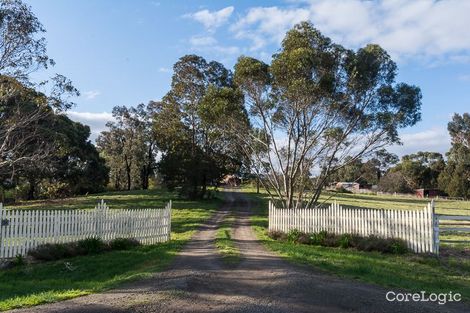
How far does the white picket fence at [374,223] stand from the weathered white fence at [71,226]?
541 cm

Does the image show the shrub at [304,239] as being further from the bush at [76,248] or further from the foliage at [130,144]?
the foliage at [130,144]

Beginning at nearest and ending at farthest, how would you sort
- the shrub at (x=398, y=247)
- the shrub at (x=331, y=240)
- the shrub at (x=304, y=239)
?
the shrub at (x=398, y=247) → the shrub at (x=331, y=240) → the shrub at (x=304, y=239)

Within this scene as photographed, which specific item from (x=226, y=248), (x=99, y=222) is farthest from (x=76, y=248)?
(x=226, y=248)

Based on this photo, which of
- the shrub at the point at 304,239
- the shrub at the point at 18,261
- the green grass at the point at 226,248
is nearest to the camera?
the green grass at the point at 226,248

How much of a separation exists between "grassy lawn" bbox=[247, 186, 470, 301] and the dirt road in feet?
3.03

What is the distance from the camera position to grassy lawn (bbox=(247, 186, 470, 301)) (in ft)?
31.9

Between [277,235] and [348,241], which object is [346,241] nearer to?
[348,241]

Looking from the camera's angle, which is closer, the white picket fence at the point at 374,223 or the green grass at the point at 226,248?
the green grass at the point at 226,248

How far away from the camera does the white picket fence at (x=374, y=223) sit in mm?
14359

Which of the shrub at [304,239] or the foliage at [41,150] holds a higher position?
the foliage at [41,150]

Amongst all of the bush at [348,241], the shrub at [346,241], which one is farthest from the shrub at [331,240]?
the shrub at [346,241]

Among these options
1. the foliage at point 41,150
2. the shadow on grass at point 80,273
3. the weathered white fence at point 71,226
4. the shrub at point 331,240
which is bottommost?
the shadow on grass at point 80,273

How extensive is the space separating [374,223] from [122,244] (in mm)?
8632

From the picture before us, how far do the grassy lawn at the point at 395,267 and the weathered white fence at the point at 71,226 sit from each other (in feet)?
16.8
